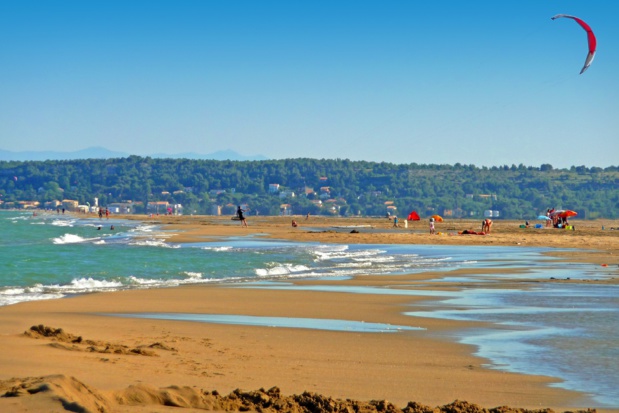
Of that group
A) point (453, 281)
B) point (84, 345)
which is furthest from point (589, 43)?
point (84, 345)

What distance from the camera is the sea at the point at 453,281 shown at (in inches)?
431

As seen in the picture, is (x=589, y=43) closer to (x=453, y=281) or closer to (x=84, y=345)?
(x=453, y=281)

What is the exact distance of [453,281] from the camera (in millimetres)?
22906

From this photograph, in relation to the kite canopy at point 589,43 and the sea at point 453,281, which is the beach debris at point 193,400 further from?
the kite canopy at point 589,43

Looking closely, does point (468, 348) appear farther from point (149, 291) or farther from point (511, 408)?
point (149, 291)

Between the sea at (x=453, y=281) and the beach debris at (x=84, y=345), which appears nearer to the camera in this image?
the beach debris at (x=84, y=345)

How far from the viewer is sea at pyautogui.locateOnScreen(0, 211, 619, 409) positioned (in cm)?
1094

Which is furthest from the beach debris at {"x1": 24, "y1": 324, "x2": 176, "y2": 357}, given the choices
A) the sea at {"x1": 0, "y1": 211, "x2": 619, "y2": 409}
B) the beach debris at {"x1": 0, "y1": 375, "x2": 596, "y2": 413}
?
the sea at {"x1": 0, "y1": 211, "x2": 619, "y2": 409}

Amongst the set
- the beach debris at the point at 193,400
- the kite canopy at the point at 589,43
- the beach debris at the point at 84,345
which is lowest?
the beach debris at the point at 84,345

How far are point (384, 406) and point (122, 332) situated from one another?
5.82m

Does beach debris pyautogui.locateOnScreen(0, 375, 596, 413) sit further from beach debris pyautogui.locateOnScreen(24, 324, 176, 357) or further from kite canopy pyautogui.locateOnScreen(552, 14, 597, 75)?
kite canopy pyautogui.locateOnScreen(552, 14, 597, 75)

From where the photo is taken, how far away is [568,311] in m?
15.5

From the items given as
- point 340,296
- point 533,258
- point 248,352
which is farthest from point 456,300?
point 533,258

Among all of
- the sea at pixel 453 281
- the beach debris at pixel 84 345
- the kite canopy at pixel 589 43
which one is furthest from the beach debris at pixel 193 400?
the kite canopy at pixel 589 43
